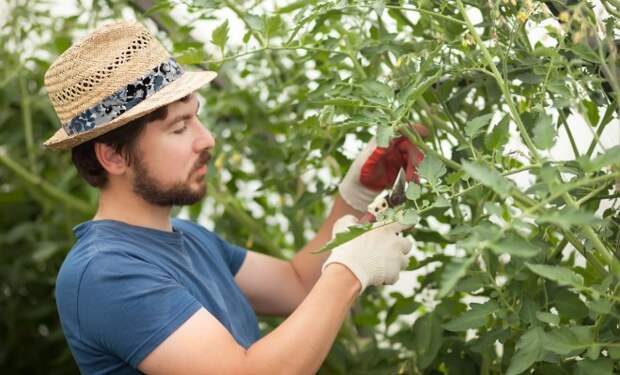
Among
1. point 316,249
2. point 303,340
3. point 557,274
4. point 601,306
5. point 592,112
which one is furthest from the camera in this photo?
point 316,249

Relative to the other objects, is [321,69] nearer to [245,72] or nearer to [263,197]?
[245,72]

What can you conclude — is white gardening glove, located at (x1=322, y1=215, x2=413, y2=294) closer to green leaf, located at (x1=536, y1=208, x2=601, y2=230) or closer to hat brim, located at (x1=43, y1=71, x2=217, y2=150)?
hat brim, located at (x1=43, y1=71, x2=217, y2=150)

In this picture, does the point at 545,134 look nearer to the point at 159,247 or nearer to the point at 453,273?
the point at 453,273

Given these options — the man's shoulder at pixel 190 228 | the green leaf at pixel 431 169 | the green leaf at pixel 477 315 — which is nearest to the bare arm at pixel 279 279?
the man's shoulder at pixel 190 228

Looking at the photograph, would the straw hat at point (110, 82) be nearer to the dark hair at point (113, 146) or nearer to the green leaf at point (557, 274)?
the dark hair at point (113, 146)

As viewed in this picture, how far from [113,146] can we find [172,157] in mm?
124

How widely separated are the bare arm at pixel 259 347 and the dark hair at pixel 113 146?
1.31ft

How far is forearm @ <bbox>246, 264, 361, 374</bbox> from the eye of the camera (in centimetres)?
158

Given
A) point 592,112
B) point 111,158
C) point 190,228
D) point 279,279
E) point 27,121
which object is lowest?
point 27,121

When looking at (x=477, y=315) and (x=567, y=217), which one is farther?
(x=477, y=315)

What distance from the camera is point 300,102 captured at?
2.11 metres

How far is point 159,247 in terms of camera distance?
1865mm

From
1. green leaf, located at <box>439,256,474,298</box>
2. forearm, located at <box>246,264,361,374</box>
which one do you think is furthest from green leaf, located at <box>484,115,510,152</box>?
forearm, located at <box>246,264,361,374</box>

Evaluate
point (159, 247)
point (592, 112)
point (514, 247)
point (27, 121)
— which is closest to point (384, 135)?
A: point (514, 247)
